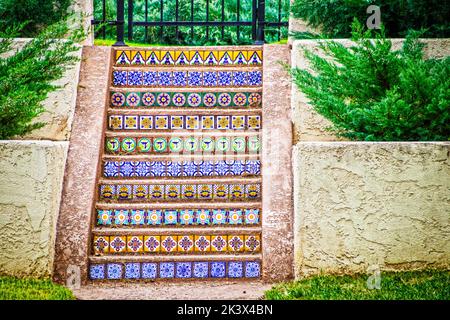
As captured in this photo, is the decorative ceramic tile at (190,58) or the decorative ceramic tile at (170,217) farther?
the decorative ceramic tile at (190,58)

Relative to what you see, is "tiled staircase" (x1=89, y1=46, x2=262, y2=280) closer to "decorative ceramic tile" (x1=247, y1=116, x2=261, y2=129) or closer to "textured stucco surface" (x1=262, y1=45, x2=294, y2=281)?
"decorative ceramic tile" (x1=247, y1=116, x2=261, y2=129)

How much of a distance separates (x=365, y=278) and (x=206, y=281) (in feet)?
3.96

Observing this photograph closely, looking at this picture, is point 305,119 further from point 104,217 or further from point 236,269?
point 104,217

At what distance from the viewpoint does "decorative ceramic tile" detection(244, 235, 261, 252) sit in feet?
17.3

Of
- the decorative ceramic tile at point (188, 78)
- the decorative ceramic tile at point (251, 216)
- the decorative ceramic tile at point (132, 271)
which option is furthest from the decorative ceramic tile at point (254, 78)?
the decorative ceramic tile at point (132, 271)

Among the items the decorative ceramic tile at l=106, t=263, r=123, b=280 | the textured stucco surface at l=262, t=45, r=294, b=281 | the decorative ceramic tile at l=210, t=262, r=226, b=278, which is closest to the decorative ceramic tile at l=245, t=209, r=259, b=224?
the textured stucco surface at l=262, t=45, r=294, b=281

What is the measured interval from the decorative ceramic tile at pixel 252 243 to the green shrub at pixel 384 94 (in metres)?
1.13

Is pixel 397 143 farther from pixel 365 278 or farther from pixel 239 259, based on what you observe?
pixel 239 259

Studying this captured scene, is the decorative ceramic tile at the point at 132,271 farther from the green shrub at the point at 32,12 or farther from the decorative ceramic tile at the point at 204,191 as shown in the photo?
the green shrub at the point at 32,12

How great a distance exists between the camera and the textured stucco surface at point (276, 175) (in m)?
5.03

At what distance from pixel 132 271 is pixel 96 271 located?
27 centimetres

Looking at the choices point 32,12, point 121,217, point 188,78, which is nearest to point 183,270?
point 121,217

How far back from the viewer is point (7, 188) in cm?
473
